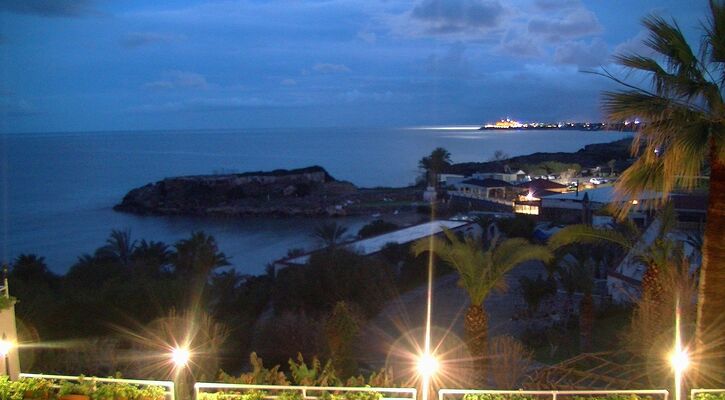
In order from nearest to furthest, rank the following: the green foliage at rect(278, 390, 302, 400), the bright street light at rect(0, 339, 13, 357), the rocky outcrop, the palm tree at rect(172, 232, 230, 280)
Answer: the green foliage at rect(278, 390, 302, 400) < the bright street light at rect(0, 339, 13, 357) < the palm tree at rect(172, 232, 230, 280) < the rocky outcrop

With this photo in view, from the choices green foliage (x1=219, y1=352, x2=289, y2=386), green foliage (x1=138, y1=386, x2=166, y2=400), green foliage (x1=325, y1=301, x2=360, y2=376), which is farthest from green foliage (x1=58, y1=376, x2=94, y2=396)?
green foliage (x1=325, y1=301, x2=360, y2=376)

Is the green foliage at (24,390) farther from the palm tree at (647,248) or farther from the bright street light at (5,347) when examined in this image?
the palm tree at (647,248)

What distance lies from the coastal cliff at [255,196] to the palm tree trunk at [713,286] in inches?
2077

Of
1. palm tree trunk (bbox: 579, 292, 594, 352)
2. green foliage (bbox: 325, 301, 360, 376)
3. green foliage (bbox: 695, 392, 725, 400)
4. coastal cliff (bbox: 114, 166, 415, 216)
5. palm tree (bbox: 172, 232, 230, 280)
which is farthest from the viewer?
coastal cliff (bbox: 114, 166, 415, 216)

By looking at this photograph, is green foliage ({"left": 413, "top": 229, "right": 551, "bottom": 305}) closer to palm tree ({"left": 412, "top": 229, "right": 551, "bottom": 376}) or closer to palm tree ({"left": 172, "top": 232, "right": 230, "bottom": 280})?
palm tree ({"left": 412, "top": 229, "right": 551, "bottom": 376})

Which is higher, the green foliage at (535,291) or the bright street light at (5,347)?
the bright street light at (5,347)

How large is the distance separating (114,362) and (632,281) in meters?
11.7

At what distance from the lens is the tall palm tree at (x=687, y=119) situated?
549cm

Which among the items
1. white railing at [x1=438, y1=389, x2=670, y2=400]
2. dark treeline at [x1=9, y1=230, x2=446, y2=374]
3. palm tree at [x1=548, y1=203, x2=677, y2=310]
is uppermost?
palm tree at [x1=548, y1=203, x2=677, y2=310]

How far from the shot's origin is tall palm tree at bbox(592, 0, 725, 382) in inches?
216

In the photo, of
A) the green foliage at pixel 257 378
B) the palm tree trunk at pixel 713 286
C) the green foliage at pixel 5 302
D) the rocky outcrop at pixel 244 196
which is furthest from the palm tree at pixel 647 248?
the rocky outcrop at pixel 244 196

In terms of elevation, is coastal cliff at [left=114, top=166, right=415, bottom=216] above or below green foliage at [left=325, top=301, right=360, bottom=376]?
above

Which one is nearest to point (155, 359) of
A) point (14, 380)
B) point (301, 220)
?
point (14, 380)

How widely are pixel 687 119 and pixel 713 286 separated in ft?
5.71
